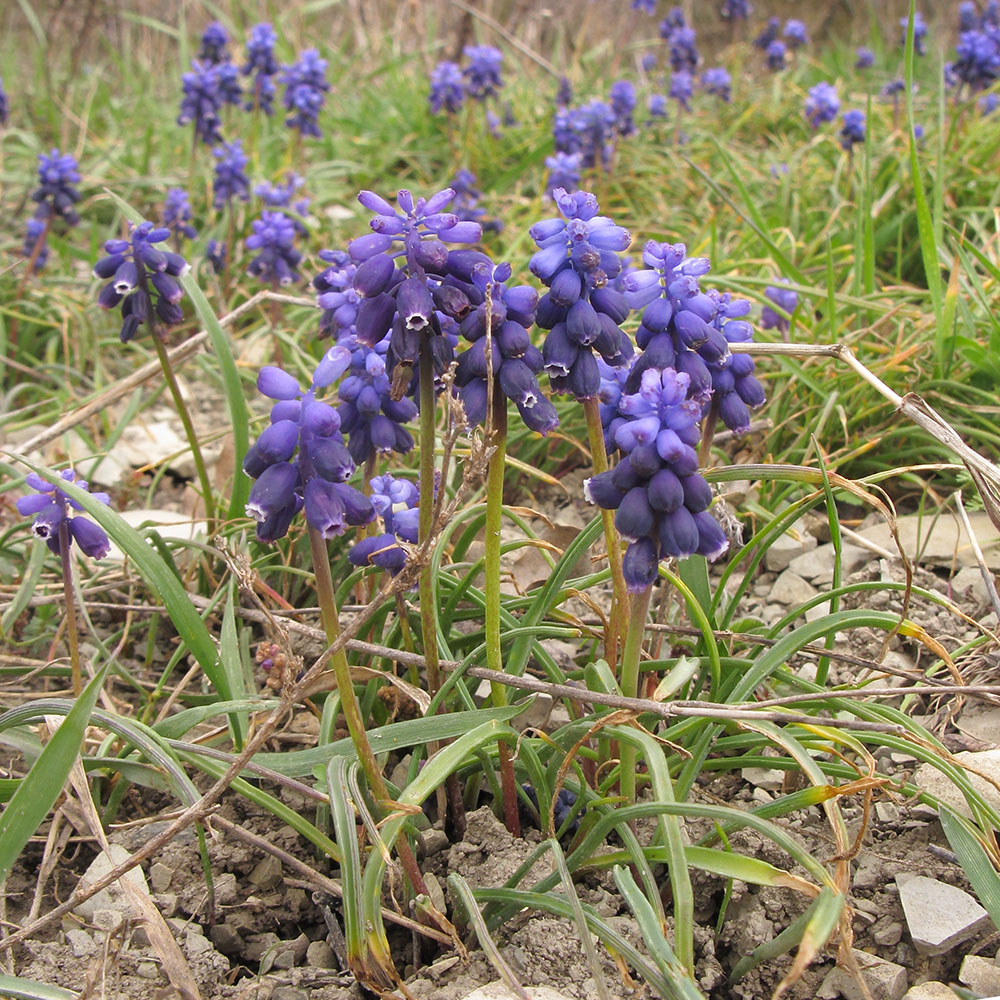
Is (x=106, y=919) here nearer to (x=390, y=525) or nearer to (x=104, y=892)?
(x=104, y=892)

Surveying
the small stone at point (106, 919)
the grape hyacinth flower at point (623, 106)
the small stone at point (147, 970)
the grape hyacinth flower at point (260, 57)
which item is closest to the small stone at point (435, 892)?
the small stone at point (147, 970)

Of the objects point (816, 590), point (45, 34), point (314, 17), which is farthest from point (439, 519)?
point (314, 17)

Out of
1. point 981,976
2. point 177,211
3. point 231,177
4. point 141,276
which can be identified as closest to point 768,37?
point 231,177

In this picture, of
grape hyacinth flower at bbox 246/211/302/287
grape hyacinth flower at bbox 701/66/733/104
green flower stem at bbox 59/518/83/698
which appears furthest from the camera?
grape hyacinth flower at bbox 701/66/733/104

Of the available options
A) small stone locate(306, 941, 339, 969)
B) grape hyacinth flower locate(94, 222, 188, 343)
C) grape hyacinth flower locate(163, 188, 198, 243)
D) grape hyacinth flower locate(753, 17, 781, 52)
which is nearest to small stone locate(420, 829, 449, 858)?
small stone locate(306, 941, 339, 969)

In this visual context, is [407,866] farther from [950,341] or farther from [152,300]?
[950,341]

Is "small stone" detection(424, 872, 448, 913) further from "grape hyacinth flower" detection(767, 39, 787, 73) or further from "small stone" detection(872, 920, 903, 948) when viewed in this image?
"grape hyacinth flower" detection(767, 39, 787, 73)
